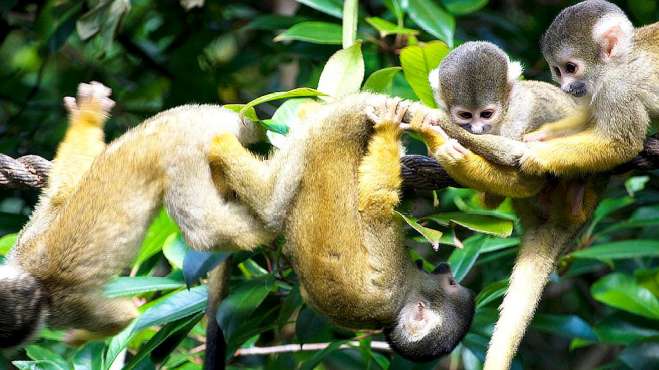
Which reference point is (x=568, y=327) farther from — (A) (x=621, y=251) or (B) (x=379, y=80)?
(B) (x=379, y=80)

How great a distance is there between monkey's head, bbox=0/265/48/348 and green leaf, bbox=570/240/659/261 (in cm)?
240

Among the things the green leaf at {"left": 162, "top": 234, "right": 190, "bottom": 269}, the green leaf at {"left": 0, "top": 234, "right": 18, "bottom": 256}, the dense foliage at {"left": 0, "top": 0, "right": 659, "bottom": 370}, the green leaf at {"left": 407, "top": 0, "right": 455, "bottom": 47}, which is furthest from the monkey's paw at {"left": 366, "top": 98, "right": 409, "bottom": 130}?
the green leaf at {"left": 0, "top": 234, "right": 18, "bottom": 256}

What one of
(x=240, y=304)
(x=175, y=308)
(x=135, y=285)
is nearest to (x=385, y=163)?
(x=240, y=304)

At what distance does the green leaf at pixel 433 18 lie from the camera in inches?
172

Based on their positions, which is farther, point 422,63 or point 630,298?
point 630,298

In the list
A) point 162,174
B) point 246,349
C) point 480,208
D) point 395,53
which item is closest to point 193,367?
point 246,349

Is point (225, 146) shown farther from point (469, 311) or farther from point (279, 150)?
point (469, 311)

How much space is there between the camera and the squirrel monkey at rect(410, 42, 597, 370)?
347cm

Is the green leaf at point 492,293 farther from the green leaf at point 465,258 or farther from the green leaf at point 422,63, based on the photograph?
the green leaf at point 422,63

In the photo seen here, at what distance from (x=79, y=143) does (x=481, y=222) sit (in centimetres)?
168

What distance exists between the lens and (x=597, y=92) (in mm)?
3332

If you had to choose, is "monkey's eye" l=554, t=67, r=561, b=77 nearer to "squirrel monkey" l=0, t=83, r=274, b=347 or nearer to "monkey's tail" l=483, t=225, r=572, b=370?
"monkey's tail" l=483, t=225, r=572, b=370

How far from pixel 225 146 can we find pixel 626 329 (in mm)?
2314

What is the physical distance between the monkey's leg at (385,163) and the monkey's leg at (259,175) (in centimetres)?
25
